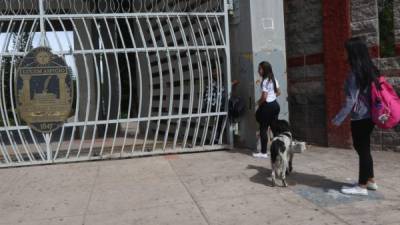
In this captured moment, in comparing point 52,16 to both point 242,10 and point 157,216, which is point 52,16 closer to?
point 242,10

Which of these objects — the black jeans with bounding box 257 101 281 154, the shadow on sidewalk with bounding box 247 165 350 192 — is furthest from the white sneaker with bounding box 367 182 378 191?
the black jeans with bounding box 257 101 281 154

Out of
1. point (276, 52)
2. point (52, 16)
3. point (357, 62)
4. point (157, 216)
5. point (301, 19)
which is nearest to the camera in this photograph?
point (157, 216)

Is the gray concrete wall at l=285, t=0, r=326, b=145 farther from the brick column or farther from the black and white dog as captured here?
the black and white dog

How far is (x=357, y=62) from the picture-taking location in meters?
5.84

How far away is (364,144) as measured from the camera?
19.6ft

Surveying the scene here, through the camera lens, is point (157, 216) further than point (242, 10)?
No

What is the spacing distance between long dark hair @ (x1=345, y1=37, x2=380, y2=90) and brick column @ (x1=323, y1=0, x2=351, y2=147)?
2.93 meters

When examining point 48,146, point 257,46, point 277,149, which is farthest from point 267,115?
point 48,146

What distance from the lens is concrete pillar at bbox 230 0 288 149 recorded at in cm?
862

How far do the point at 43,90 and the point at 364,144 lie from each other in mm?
5127

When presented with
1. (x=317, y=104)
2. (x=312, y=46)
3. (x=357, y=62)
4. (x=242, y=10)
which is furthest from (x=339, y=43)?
(x=357, y=62)

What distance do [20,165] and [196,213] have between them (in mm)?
4199

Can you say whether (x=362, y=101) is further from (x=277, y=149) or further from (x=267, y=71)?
(x=267, y=71)

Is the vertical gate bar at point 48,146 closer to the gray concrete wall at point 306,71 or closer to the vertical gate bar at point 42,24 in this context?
the vertical gate bar at point 42,24
